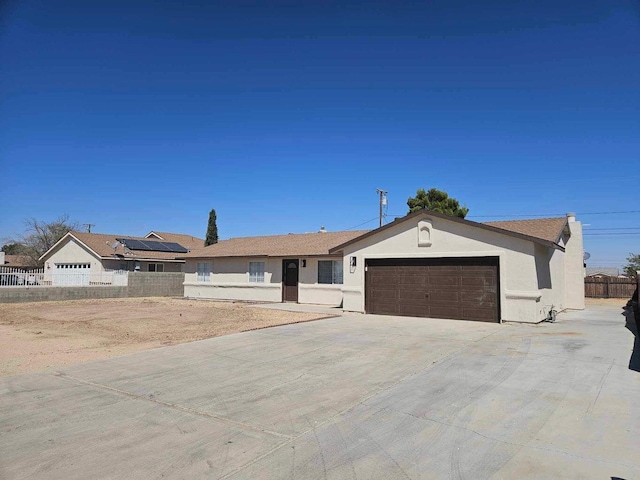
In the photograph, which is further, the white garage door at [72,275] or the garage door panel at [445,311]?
the white garage door at [72,275]

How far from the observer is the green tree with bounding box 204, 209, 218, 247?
1816 inches

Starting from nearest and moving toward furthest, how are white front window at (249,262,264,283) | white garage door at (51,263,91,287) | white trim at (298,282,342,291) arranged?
white trim at (298,282,342,291)
white front window at (249,262,264,283)
white garage door at (51,263,91,287)

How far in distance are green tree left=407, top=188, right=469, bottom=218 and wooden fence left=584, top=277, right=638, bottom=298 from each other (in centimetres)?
1032

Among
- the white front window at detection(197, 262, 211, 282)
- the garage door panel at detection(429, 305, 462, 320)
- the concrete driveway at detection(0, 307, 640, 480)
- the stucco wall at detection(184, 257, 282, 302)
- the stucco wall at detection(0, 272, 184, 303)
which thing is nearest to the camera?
the concrete driveway at detection(0, 307, 640, 480)

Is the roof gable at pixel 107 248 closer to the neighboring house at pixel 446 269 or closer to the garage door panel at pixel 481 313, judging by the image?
the neighboring house at pixel 446 269

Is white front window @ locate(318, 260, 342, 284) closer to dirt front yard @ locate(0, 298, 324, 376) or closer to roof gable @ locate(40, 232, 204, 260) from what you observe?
dirt front yard @ locate(0, 298, 324, 376)

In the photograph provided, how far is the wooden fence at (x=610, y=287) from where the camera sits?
2947 cm

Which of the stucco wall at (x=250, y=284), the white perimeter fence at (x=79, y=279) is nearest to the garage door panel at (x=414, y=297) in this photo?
the stucco wall at (x=250, y=284)

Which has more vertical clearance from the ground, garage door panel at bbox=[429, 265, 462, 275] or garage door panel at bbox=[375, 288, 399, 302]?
garage door panel at bbox=[429, 265, 462, 275]

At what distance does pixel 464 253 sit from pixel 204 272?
19.0m

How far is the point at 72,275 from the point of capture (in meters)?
29.8

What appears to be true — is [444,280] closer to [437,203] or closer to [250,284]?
[250,284]

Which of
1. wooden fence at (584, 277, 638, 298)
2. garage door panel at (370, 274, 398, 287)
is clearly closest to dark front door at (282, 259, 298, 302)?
garage door panel at (370, 274, 398, 287)

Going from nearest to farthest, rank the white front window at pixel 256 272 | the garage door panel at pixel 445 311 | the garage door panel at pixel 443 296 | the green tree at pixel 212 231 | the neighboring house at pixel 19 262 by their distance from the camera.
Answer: the garage door panel at pixel 445 311 → the garage door panel at pixel 443 296 → the white front window at pixel 256 272 → the green tree at pixel 212 231 → the neighboring house at pixel 19 262
